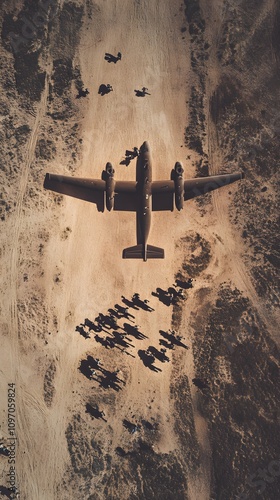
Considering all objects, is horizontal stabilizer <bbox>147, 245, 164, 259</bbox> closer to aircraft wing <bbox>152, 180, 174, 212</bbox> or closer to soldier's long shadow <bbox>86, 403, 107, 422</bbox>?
aircraft wing <bbox>152, 180, 174, 212</bbox>

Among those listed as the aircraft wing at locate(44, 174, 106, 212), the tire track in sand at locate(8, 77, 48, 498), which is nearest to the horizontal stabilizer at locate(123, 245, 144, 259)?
the aircraft wing at locate(44, 174, 106, 212)

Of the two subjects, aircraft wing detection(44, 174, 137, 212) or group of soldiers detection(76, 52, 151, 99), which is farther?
group of soldiers detection(76, 52, 151, 99)

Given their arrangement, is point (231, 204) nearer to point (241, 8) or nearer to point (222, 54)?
point (222, 54)

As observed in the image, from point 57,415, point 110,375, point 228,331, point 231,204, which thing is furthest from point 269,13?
point 57,415

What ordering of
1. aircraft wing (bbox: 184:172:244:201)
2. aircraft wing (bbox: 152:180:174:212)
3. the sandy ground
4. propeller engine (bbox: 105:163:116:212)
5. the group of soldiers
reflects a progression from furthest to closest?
1. the group of soldiers
2. aircraft wing (bbox: 184:172:244:201)
3. aircraft wing (bbox: 152:180:174:212)
4. propeller engine (bbox: 105:163:116:212)
5. the sandy ground

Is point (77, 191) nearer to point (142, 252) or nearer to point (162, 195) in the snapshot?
point (162, 195)

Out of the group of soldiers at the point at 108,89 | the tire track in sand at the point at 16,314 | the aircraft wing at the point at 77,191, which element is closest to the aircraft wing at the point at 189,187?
the aircraft wing at the point at 77,191

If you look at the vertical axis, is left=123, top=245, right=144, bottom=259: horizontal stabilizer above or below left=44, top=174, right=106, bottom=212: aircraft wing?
below

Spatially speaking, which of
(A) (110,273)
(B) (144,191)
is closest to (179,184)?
(B) (144,191)
